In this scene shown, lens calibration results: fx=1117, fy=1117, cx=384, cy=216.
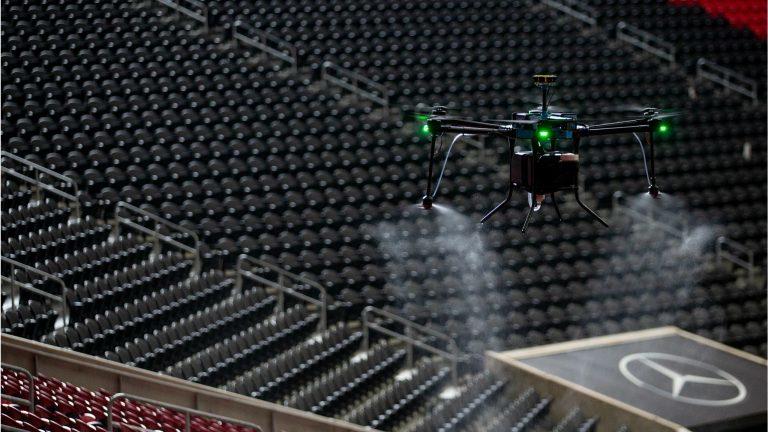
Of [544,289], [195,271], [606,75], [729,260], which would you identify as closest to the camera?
[195,271]

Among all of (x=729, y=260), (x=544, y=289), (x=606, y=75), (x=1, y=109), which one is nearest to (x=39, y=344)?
(x=1, y=109)

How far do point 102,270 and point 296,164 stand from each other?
10.3 feet

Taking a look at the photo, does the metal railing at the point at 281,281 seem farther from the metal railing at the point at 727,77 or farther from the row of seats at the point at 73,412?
the metal railing at the point at 727,77

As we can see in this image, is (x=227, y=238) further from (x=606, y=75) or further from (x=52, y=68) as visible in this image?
(x=606, y=75)

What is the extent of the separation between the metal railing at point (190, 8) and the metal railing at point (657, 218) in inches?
210

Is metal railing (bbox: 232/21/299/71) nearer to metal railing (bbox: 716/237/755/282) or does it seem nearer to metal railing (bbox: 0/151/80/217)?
metal railing (bbox: 0/151/80/217)

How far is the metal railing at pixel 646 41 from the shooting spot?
611 inches

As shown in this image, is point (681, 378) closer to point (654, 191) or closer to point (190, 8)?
point (654, 191)

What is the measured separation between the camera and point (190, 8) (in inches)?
546

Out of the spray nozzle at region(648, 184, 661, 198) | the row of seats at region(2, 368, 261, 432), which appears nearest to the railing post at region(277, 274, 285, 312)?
the row of seats at region(2, 368, 261, 432)

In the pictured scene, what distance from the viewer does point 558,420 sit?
31.3 ft

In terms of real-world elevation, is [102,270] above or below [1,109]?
below

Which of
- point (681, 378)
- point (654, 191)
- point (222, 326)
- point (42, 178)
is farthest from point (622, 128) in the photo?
point (42, 178)

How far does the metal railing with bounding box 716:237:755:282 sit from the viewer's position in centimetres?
1259
